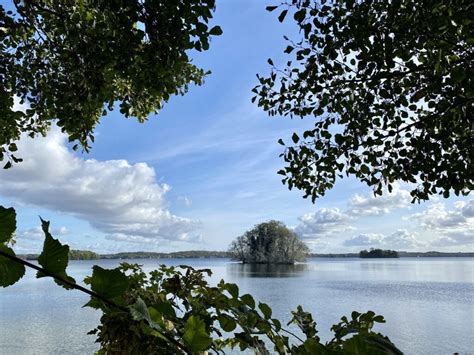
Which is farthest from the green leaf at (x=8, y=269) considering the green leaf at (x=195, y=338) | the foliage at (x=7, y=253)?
the green leaf at (x=195, y=338)

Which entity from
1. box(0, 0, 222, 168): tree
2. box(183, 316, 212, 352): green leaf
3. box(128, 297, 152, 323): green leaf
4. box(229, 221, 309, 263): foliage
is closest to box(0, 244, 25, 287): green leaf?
box(128, 297, 152, 323): green leaf

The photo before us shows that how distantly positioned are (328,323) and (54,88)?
25767 mm

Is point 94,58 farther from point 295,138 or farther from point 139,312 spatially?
point 139,312

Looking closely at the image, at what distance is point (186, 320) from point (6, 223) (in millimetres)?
1344

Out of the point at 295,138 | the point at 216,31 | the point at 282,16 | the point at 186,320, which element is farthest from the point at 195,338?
the point at 295,138

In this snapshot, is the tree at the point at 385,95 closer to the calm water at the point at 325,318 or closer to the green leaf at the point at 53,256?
the green leaf at the point at 53,256

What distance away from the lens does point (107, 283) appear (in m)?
0.79

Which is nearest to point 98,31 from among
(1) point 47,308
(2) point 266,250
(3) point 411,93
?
(3) point 411,93

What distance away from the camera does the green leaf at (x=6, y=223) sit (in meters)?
0.70

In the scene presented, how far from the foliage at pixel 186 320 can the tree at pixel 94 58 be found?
8.99ft

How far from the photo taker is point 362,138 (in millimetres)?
6477

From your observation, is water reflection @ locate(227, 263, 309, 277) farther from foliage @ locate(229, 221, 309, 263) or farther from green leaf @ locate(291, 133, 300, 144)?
green leaf @ locate(291, 133, 300, 144)

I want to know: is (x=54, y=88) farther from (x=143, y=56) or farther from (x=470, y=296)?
(x=470, y=296)

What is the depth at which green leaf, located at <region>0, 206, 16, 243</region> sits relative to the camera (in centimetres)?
70
